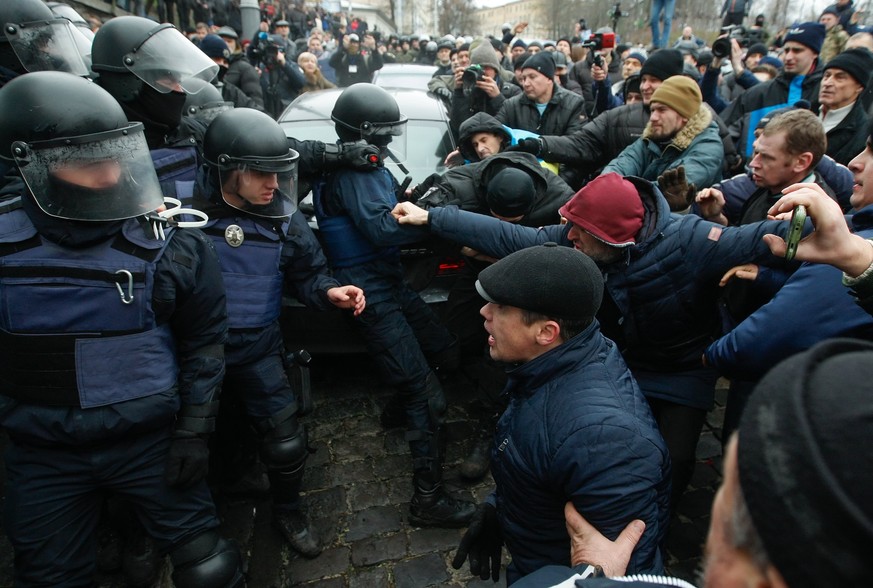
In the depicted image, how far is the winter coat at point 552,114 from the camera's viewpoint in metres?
4.95

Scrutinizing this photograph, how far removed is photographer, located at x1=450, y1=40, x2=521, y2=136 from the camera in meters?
5.26

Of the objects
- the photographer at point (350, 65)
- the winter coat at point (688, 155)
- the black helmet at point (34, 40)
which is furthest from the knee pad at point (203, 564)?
the photographer at point (350, 65)

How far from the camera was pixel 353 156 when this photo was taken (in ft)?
9.28

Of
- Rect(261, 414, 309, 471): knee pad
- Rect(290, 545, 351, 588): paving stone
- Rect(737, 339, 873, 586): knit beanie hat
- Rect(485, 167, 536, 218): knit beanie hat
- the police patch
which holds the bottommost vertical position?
Rect(290, 545, 351, 588): paving stone

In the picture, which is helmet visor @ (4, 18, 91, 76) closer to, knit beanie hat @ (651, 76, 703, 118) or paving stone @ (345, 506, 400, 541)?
paving stone @ (345, 506, 400, 541)

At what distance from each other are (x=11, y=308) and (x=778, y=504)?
7.10ft

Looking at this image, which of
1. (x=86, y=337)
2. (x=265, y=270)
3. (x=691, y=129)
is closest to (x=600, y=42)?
(x=691, y=129)

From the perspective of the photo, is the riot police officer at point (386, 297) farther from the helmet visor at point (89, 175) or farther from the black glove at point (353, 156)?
the helmet visor at point (89, 175)

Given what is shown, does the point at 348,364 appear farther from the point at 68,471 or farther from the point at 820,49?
the point at 820,49

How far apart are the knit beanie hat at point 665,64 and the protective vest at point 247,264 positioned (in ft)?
10.3

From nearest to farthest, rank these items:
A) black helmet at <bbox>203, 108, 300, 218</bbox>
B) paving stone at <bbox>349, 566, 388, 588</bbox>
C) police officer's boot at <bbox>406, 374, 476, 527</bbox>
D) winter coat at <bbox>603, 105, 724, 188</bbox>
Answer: black helmet at <bbox>203, 108, 300, 218</bbox> < paving stone at <bbox>349, 566, 388, 588</bbox> < police officer's boot at <bbox>406, 374, 476, 527</bbox> < winter coat at <bbox>603, 105, 724, 188</bbox>

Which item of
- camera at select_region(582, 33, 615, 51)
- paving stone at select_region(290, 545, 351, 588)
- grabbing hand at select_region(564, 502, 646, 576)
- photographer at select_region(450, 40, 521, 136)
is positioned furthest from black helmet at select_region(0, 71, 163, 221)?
camera at select_region(582, 33, 615, 51)

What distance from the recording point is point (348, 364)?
4508mm

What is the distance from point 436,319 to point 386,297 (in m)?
0.51
